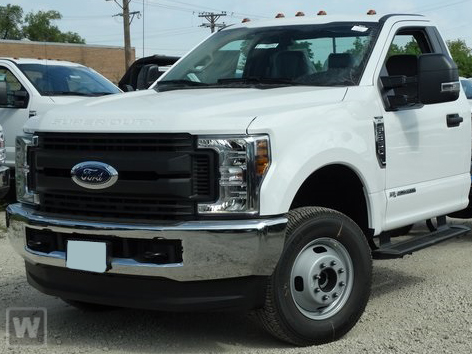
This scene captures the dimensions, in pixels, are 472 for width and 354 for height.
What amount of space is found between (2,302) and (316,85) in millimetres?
2809

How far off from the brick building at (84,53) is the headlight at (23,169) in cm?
5123

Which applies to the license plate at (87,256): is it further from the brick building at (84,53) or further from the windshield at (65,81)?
the brick building at (84,53)

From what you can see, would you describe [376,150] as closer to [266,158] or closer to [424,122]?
[424,122]

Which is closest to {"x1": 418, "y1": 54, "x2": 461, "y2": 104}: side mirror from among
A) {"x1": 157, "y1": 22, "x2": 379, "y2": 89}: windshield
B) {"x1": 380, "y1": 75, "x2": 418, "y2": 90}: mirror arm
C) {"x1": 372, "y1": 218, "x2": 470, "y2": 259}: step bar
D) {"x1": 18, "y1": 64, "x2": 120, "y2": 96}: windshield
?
{"x1": 380, "y1": 75, "x2": 418, "y2": 90}: mirror arm

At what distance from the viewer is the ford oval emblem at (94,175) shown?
412cm

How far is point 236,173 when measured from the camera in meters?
4.01

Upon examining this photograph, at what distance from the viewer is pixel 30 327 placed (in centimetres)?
494

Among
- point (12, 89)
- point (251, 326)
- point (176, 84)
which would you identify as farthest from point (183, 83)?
point (12, 89)

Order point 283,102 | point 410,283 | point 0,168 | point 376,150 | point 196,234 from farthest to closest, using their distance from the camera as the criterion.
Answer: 1. point 0,168
2. point 410,283
3. point 376,150
4. point 283,102
5. point 196,234

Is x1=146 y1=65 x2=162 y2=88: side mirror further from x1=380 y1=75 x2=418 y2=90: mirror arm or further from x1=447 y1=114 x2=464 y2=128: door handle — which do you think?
x1=447 y1=114 x2=464 y2=128: door handle

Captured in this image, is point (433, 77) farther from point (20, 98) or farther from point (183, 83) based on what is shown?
point (20, 98)

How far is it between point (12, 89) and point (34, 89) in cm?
39

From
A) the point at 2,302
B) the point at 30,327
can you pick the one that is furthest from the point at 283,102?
the point at 2,302

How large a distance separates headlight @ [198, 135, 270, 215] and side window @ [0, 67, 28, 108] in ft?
22.6
